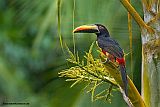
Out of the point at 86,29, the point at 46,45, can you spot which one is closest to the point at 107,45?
the point at 86,29

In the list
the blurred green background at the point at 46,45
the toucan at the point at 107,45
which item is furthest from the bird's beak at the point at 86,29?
the blurred green background at the point at 46,45

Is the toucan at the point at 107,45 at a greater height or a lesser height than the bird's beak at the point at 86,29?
lesser

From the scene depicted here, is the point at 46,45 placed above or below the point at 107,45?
below

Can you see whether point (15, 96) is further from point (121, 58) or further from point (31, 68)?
point (121, 58)

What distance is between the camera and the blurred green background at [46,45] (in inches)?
83.2

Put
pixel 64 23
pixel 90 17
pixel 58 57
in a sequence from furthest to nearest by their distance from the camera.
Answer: pixel 58 57
pixel 64 23
pixel 90 17

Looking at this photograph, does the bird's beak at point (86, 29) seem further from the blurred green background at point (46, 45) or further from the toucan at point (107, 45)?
the blurred green background at point (46, 45)

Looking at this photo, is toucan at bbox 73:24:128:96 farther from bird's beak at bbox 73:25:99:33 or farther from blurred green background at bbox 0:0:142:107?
blurred green background at bbox 0:0:142:107

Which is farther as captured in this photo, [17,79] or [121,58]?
[17,79]

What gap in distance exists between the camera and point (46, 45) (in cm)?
268

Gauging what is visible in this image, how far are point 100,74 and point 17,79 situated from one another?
69.3 inches

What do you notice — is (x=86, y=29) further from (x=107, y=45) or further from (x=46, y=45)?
(x=46, y=45)

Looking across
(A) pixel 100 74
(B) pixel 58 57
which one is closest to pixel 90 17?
(B) pixel 58 57

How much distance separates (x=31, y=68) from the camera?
295 cm
